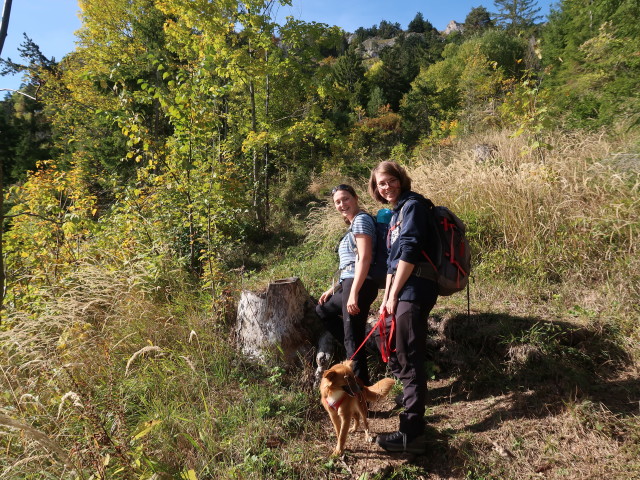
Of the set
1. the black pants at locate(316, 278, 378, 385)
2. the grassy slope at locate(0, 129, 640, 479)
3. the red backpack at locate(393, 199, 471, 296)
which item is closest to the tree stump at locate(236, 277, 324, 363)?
the grassy slope at locate(0, 129, 640, 479)

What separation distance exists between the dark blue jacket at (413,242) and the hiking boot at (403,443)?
2.97 ft

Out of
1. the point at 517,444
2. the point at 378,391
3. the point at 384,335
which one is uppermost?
the point at 384,335

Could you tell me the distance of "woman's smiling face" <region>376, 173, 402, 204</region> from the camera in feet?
8.39

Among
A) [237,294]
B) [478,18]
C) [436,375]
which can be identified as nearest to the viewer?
[436,375]

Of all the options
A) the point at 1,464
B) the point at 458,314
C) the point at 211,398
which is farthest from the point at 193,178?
the point at 458,314

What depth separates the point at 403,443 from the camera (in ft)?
7.67

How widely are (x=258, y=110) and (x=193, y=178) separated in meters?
5.00

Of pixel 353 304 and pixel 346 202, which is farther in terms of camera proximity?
pixel 346 202

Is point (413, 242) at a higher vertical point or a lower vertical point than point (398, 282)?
higher

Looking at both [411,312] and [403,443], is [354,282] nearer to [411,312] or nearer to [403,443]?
[411,312]

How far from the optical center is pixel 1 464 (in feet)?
6.85

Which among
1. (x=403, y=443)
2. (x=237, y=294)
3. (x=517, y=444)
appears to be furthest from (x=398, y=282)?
(x=237, y=294)

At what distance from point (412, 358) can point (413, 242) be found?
0.78 m

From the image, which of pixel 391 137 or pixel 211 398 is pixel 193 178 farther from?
pixel 391 137
